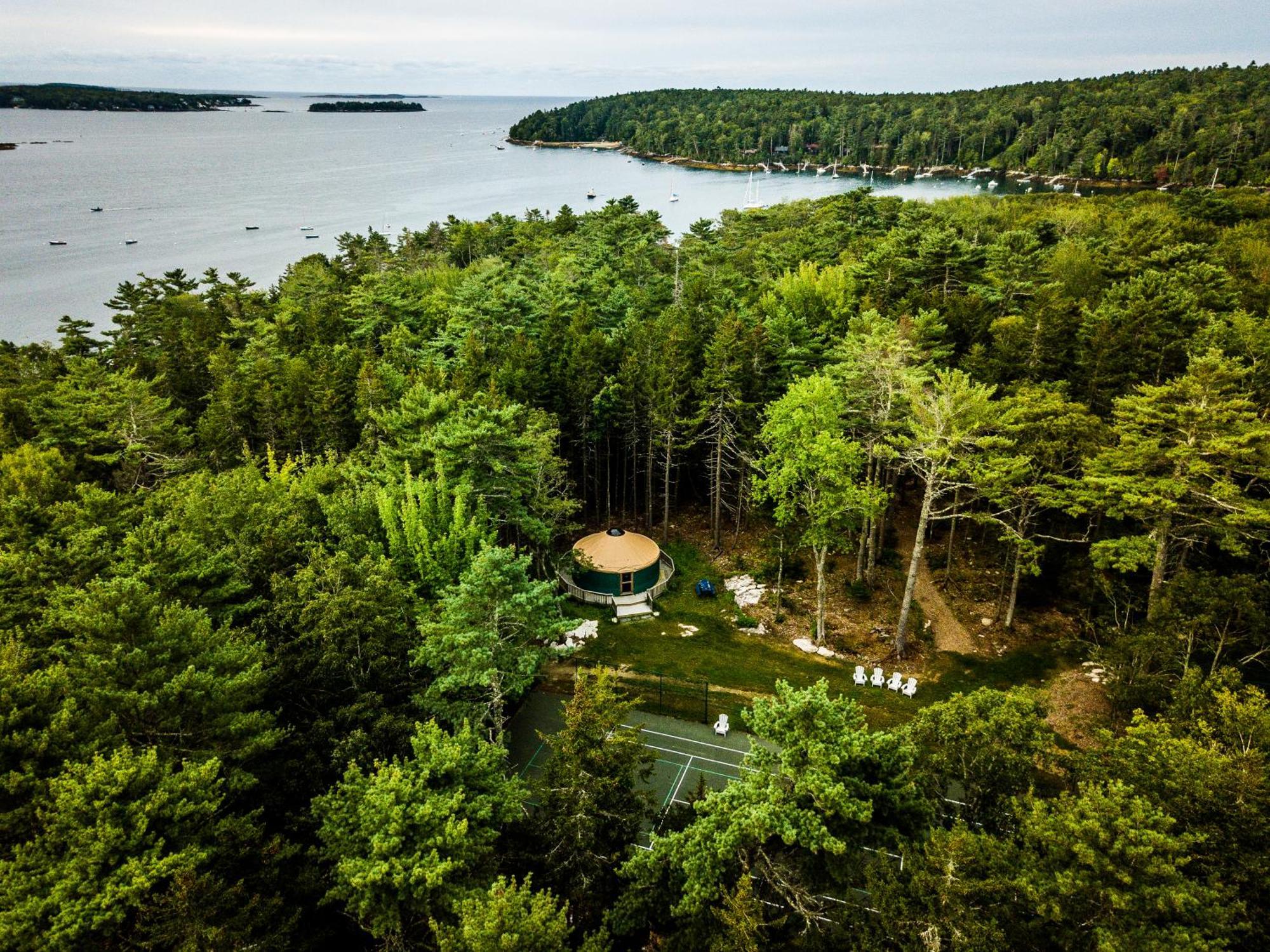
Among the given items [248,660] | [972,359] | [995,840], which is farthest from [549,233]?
[995,840]

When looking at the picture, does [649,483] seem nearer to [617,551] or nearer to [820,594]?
[617,551]

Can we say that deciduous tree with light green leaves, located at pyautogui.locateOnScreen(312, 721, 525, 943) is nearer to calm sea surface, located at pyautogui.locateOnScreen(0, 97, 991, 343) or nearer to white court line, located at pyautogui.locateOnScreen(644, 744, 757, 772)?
white court line, located at pyautogui.locateOnScreen(644, 744, 757, 772)

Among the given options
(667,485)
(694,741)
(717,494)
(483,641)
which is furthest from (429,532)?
(717,494)

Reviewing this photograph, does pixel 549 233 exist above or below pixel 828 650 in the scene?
above

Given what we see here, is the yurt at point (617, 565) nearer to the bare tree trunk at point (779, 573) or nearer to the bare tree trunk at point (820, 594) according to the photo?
the bare tree trunk at point (779, 573)

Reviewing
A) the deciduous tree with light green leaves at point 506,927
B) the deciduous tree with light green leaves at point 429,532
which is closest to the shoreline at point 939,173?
the deciduous tree with light green leaves at point 429,532

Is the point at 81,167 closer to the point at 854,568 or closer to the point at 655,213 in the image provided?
the point at 655,213
